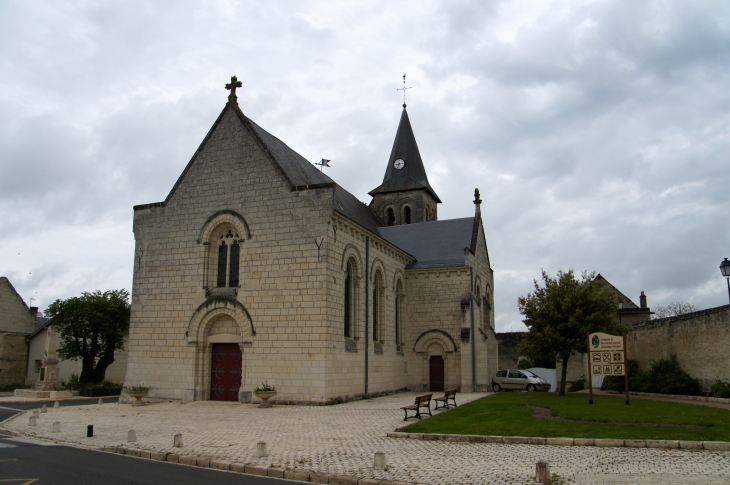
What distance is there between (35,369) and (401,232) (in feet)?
80.1

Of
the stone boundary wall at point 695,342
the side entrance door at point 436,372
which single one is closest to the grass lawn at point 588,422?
the stone boundary wall at point 695,342

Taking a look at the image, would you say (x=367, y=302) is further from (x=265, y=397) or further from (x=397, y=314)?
(x=265, y=397)

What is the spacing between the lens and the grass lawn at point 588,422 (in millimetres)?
11797

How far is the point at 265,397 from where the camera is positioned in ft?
65.1

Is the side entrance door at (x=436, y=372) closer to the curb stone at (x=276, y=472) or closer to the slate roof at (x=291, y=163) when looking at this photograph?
the slate roof at (x=291, y=163)

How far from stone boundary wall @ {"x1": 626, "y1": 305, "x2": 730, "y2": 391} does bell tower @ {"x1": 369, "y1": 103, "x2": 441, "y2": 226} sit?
18788 millimetres

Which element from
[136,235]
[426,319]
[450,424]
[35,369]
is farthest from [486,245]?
[35,369]

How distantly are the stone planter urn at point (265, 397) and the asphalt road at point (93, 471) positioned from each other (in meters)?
8.37

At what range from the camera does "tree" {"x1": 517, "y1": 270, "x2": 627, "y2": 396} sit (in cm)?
2419

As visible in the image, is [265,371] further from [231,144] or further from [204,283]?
[231,144]

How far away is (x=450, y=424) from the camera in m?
14.1

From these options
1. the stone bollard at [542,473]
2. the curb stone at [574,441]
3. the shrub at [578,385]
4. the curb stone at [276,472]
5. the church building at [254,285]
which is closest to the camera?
the stone bollard at [542,473]

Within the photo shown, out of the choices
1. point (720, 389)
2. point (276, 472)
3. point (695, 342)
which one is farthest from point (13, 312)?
point (720, 389)

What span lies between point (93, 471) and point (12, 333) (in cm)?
3257
